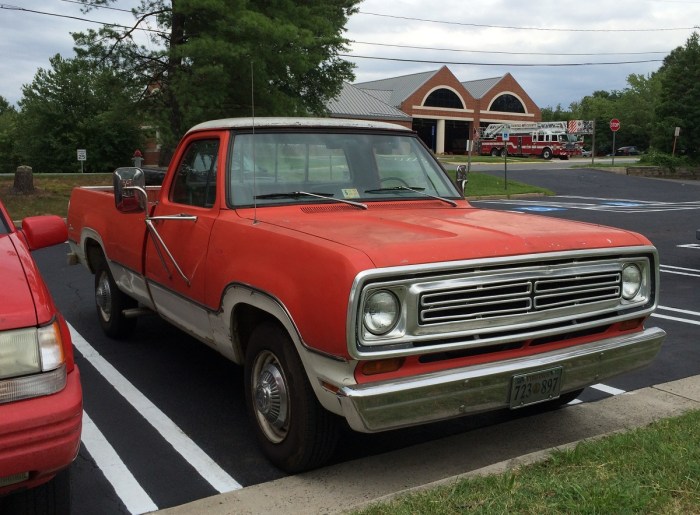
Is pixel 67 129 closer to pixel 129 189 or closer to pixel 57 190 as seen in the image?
pixel 57 190

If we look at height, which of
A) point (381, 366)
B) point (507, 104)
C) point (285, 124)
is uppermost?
point (507, 104)

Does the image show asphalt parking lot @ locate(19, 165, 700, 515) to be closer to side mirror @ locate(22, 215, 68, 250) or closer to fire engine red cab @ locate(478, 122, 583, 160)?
side mirror @ locate(22, 215, 68, 250)

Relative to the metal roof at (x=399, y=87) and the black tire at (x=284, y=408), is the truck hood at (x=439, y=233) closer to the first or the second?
the black tire at (x=284, y=408)

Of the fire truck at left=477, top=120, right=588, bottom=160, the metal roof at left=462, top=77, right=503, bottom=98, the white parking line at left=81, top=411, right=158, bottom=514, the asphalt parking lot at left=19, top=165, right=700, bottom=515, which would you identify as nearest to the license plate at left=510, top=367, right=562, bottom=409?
the asphalt parking lot at left=19, top=165, right=700, bottom=515

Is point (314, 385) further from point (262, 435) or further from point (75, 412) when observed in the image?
point (75, 412)

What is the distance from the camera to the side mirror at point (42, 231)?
4.02 meters

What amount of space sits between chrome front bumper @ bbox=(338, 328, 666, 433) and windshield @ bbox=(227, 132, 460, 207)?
1.66 meters

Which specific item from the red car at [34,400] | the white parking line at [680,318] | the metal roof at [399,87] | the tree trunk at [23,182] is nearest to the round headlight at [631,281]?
the red car at [34,400]

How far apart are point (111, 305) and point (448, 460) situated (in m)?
3.76

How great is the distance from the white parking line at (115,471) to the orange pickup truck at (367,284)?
2.26 ft

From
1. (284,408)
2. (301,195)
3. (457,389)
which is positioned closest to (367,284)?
(457,389)

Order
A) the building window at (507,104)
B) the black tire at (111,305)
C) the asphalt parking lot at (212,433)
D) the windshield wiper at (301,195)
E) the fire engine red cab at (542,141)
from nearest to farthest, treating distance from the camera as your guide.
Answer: the asphalt parking lot at (212,433), the windshield wiper at (301,195), the black tire at (111,305), the fire engine red cab at (542,141), the building window at (507,104)

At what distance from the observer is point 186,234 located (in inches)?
185

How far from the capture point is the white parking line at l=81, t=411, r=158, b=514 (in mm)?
3539
